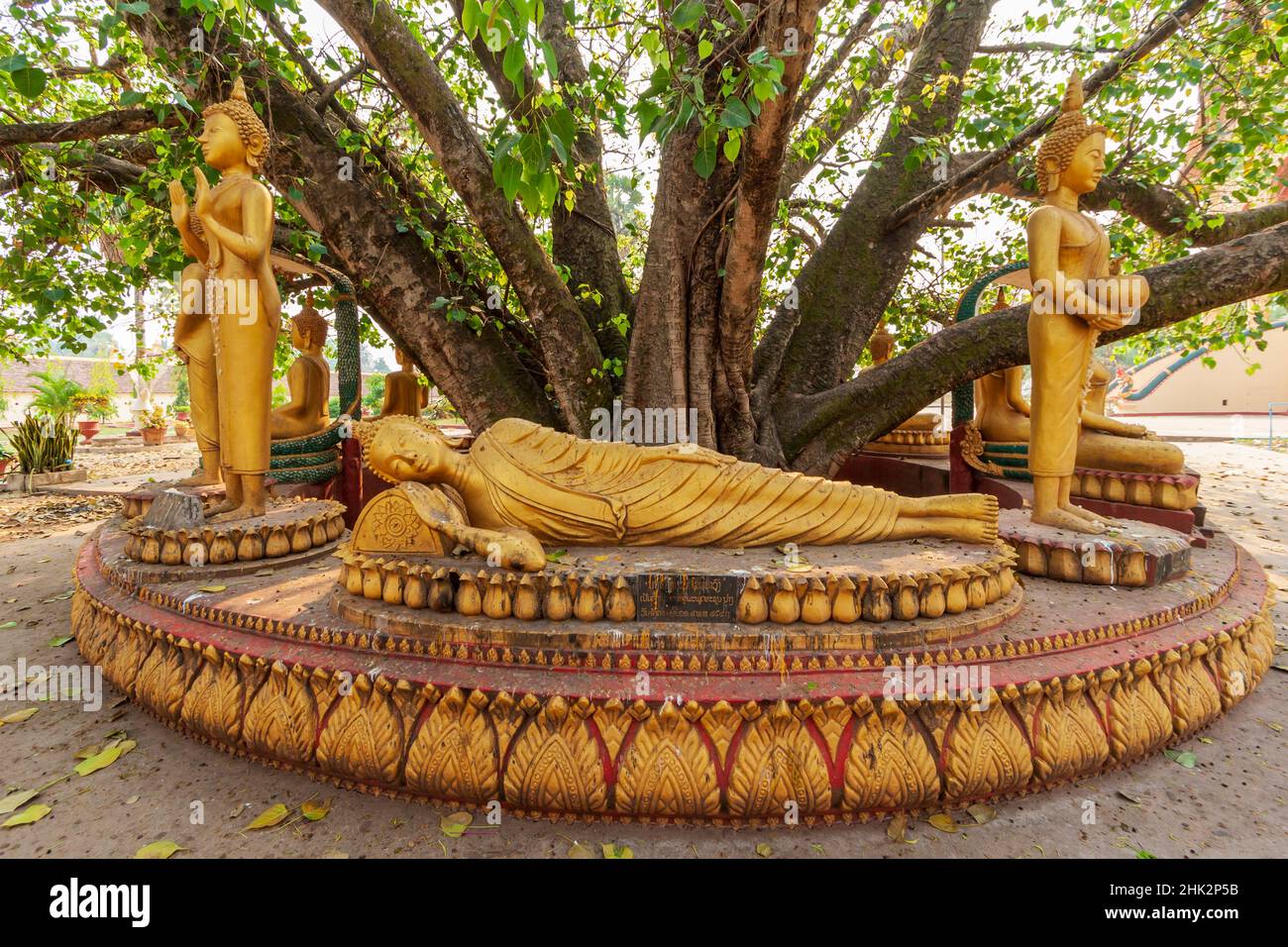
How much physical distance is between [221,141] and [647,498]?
276cm

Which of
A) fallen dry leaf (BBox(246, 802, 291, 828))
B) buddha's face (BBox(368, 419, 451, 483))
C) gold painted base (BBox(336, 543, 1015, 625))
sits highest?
buddha's face (BBox(368, 419, 451, 483))

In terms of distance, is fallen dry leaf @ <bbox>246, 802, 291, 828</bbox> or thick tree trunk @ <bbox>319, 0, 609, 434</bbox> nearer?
fallen dry leaf @ <bbox>246, 802, 291, 828</bbox>

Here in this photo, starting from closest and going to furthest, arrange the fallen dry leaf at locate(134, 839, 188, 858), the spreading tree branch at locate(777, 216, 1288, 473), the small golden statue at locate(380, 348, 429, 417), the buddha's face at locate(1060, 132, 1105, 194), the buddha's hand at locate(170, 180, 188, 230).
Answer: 1. the fallen dry leaf at locate(134, 839, 188, 858)
2. the buddha's face at locate(1060, 132, 1105, 194)
3. the buddha's hand at locate(170, 180, 188, 230)
4. the spreading tree branch at locate(777, 216, 1288, 473)
5. the small golden statue at locate(380, 348, 429, 417)

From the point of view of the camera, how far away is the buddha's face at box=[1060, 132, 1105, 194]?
2.93 metres

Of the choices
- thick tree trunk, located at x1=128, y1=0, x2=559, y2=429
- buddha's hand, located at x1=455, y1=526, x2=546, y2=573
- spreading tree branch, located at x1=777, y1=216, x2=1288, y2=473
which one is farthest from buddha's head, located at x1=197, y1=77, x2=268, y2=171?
spreading tree branch, located at x1=777, y1=216, x2=1288, y2=473

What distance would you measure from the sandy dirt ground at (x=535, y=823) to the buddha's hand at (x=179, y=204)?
2.60m

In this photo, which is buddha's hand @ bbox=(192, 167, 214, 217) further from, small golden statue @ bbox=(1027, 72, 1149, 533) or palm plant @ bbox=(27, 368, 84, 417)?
palm plant @ bbox=(27, 368, 84, 417)

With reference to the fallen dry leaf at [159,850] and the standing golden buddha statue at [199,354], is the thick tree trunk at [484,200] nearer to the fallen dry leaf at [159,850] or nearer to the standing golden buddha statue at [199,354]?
the standing golden buddha statue at [199,354]

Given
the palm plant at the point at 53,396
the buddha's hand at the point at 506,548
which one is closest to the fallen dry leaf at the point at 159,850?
the buddha's hand at the point at 506,548

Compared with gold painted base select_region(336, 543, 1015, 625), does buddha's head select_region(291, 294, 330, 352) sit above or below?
above

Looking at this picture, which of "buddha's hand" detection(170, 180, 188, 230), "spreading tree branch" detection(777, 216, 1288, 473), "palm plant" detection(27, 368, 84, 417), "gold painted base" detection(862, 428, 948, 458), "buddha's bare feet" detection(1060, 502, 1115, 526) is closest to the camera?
"buddha's bare feet" detection(1060, 502, 1115, 526)

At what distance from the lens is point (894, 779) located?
2.03 m

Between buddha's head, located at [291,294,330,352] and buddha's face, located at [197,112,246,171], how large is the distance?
2.76 m

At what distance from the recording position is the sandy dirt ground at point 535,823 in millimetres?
1937
